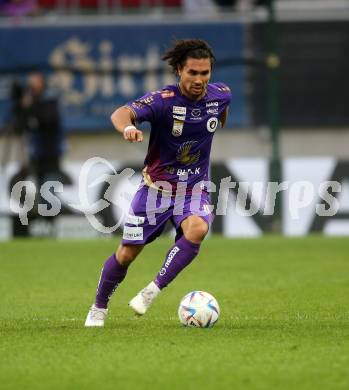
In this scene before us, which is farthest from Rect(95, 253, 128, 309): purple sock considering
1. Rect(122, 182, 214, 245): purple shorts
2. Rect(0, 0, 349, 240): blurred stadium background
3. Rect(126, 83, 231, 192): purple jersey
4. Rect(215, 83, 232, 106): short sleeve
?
Rect(0, 0, 349, 240): blurred stadium background

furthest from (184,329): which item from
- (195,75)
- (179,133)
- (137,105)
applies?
(195,75)

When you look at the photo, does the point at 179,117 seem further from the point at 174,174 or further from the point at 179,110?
the point at 174,174

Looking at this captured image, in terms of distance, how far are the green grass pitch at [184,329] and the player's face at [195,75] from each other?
5.96ft

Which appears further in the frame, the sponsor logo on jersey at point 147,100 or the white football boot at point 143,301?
the sponsor logo on jersey at point 147,100

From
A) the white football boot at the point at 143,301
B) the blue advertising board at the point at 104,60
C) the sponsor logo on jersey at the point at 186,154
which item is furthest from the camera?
the blue advertising board at the point at 104,60

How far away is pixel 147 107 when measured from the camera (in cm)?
902

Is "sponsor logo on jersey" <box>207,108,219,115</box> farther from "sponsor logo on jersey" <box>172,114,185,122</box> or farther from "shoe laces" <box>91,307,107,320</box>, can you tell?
"shoe laces" <box>91,307,107,320</box>

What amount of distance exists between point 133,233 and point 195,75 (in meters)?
1.28

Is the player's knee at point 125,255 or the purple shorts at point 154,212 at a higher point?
the purple shorts at point 154,212

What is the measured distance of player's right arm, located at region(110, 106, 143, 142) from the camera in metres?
8.34

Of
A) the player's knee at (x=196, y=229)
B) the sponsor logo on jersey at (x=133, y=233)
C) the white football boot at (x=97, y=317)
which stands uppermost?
the player's knee at (x=196, y=229)

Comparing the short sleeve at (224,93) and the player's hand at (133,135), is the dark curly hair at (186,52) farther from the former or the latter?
the player's hand at (133,135)

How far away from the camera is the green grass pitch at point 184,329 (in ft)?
22.2

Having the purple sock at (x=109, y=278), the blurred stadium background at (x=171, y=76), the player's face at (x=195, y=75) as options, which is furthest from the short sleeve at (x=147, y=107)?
the blurred stadium background at (x=171, y=76)
